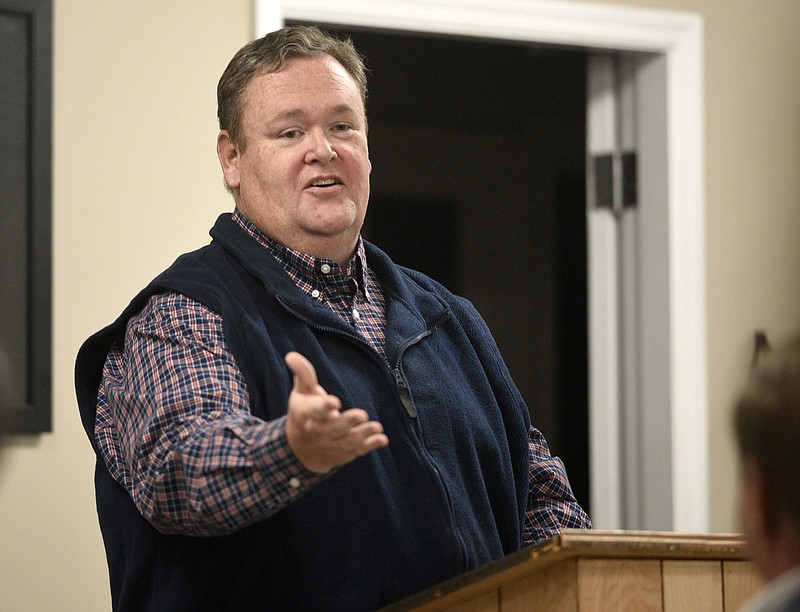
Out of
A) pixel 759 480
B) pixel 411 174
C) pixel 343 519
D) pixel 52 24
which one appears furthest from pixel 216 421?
pixel 411 174

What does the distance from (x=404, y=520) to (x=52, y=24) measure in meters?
1.39

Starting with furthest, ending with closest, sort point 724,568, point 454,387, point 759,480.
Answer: point 454,387, point 724,568, point 759,480

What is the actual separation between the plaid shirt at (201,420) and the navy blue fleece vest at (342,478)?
35 millimetres

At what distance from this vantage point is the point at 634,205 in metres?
3.22

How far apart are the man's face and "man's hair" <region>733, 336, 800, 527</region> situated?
3.62ft

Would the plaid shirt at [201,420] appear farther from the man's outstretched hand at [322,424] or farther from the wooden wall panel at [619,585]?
the wooden wall panel at [619,585]

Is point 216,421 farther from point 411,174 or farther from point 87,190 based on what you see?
point 411,174

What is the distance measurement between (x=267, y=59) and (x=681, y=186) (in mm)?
1475

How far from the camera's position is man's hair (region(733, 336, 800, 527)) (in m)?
0.85

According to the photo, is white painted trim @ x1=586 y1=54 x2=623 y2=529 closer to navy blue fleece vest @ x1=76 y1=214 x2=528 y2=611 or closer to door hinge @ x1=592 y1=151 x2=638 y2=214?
door hinge @ x1=592 y1=151 x2=638 y2=214

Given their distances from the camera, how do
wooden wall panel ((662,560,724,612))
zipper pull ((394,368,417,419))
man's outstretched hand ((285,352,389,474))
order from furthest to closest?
1. zipper pull ((394,368,417,419))
2. wooden wall panel ((662,560,724,612))
3. man's outstretched hand ((285,352,389,474))

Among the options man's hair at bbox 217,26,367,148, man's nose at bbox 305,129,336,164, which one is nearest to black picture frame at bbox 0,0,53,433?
man's hair at bbox 217,26,367,148

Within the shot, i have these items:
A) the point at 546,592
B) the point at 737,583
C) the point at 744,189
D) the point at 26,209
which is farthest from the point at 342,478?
the point at 744,189

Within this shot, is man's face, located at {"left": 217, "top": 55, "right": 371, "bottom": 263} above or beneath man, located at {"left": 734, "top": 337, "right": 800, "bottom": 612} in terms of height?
above
